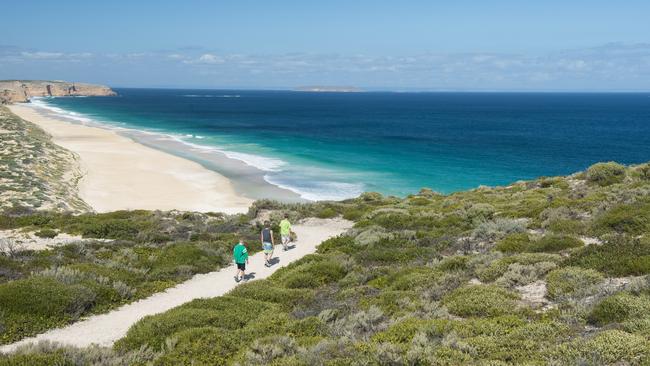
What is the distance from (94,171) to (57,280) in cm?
4090

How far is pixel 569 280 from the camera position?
427 inches

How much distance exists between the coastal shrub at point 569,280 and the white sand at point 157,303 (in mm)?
8801

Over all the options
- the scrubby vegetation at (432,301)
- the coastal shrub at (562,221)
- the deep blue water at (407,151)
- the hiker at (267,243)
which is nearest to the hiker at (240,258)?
the scrubby vegetation at (432,301)

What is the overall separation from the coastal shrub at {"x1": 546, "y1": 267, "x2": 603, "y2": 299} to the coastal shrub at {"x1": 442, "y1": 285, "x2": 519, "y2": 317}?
0.84 metres

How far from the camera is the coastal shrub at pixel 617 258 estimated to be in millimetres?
10938

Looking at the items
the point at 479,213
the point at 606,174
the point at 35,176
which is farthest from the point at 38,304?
the point at 35,176

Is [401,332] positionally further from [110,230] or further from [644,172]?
[644,172]

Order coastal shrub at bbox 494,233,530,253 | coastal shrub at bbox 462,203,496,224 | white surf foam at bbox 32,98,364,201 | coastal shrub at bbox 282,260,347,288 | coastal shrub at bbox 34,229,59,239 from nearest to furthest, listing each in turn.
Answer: coastal shrub at bbox 282,260,347,288 → coastal shrub at bbox 494,233,530,253 → coastal shrub at bbox 34,229,59,239 → coastal shrub at bbox 462,203,496,224 → white surf foam at bbox 32,98,364,201

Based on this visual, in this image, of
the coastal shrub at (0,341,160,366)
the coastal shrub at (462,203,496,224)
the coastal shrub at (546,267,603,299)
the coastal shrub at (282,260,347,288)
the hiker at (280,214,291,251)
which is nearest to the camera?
the coastal shrub at (0,341,160,366)

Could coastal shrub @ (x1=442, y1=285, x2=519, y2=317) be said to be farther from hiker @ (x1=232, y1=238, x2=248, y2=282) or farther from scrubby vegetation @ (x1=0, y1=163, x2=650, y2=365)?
hiker @ (x1=232, y1=238, x2=248, y2=282)

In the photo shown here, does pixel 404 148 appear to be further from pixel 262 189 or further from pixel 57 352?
pixel 57 352

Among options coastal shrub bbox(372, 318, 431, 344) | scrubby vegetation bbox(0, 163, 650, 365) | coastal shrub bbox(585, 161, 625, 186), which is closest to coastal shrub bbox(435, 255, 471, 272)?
scrubby vegetation bbox(0, 163, 650, 365)

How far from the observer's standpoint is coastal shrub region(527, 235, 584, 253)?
14.2m

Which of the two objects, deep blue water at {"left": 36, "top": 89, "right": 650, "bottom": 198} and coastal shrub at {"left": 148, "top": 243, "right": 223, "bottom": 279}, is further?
deep blue water at {"left": 36, "top": 89, "right": 650, "bottom": 198}
